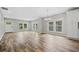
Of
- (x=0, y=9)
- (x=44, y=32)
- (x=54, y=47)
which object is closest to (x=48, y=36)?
(x=44, y=32)

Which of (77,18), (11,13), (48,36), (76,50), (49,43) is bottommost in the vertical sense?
(76,50)

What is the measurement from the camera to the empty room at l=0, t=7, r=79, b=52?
5.69 ft

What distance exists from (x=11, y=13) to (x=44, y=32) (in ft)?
2.31

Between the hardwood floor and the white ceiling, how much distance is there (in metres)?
0.34

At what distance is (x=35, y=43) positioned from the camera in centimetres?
177

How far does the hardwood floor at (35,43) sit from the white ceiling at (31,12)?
0.34 metres

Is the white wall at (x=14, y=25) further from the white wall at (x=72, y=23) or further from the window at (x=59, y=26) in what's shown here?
the white wall at (x=72, y=23)

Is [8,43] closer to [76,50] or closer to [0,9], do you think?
[0,9]

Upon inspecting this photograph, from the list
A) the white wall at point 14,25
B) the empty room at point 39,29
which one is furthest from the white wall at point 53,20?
the white wall at point 14,25

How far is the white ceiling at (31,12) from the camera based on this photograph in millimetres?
1773

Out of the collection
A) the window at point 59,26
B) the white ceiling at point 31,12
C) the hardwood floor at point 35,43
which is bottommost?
the hardwood floor at point 35,43

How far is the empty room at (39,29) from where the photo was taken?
5.69 ft

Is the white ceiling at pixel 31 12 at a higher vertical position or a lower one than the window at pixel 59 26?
higher

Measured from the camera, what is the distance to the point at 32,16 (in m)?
1.84
